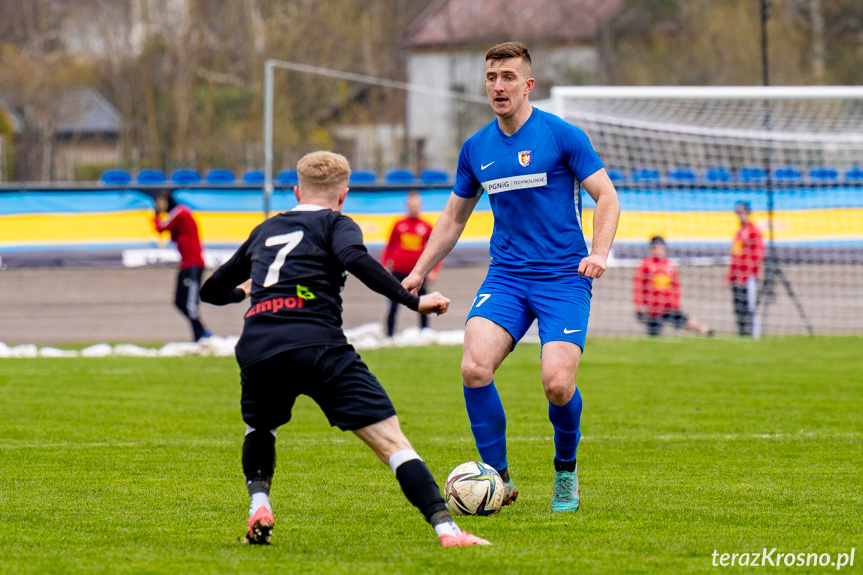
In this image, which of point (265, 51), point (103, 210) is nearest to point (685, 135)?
point (103, 210)

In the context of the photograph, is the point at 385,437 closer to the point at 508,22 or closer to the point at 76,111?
the point at 76,111

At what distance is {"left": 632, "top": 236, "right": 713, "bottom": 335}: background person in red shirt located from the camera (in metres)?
16.2

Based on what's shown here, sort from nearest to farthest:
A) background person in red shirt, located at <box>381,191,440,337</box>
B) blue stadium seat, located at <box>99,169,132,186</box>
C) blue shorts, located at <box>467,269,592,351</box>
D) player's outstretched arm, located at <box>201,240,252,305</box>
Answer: player's outstretched arm, located at <box>201,240,252,305</box>, blue shorts, located at <box>467,269,592,351</box>, background person in red shirt, located at <box>381,191,440,337</box>, blue stadium seat, located at <box>99,169,132,186</box>

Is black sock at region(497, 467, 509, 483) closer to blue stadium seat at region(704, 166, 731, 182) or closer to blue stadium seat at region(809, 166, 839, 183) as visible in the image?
blue stadium seat at region(809, 166, 839, 183)

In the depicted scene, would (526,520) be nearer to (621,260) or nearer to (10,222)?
(621,260)

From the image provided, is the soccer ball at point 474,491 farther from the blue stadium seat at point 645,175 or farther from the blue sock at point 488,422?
the blue stadium seat at point 645,175

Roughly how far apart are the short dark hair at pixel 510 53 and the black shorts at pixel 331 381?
186cm

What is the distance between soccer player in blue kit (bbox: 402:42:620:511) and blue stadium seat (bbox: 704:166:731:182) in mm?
11852

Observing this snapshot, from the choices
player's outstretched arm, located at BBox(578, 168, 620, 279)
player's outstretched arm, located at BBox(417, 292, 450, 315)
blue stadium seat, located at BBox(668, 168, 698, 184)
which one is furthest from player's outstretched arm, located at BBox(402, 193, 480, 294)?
blue stadium seat, located at BBox(668, 168, 698, 184)

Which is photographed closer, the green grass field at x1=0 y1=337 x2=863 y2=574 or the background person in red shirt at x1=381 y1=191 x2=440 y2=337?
the green grass field at x1=0 y1=337 x2=863 y2=574

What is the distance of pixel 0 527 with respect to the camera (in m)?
4.99

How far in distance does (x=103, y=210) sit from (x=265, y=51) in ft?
48.7

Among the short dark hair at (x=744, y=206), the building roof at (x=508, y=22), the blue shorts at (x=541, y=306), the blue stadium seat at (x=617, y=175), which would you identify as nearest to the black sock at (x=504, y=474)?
the blue shorts at (x=541, y=306)

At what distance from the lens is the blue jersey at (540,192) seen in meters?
5.65
